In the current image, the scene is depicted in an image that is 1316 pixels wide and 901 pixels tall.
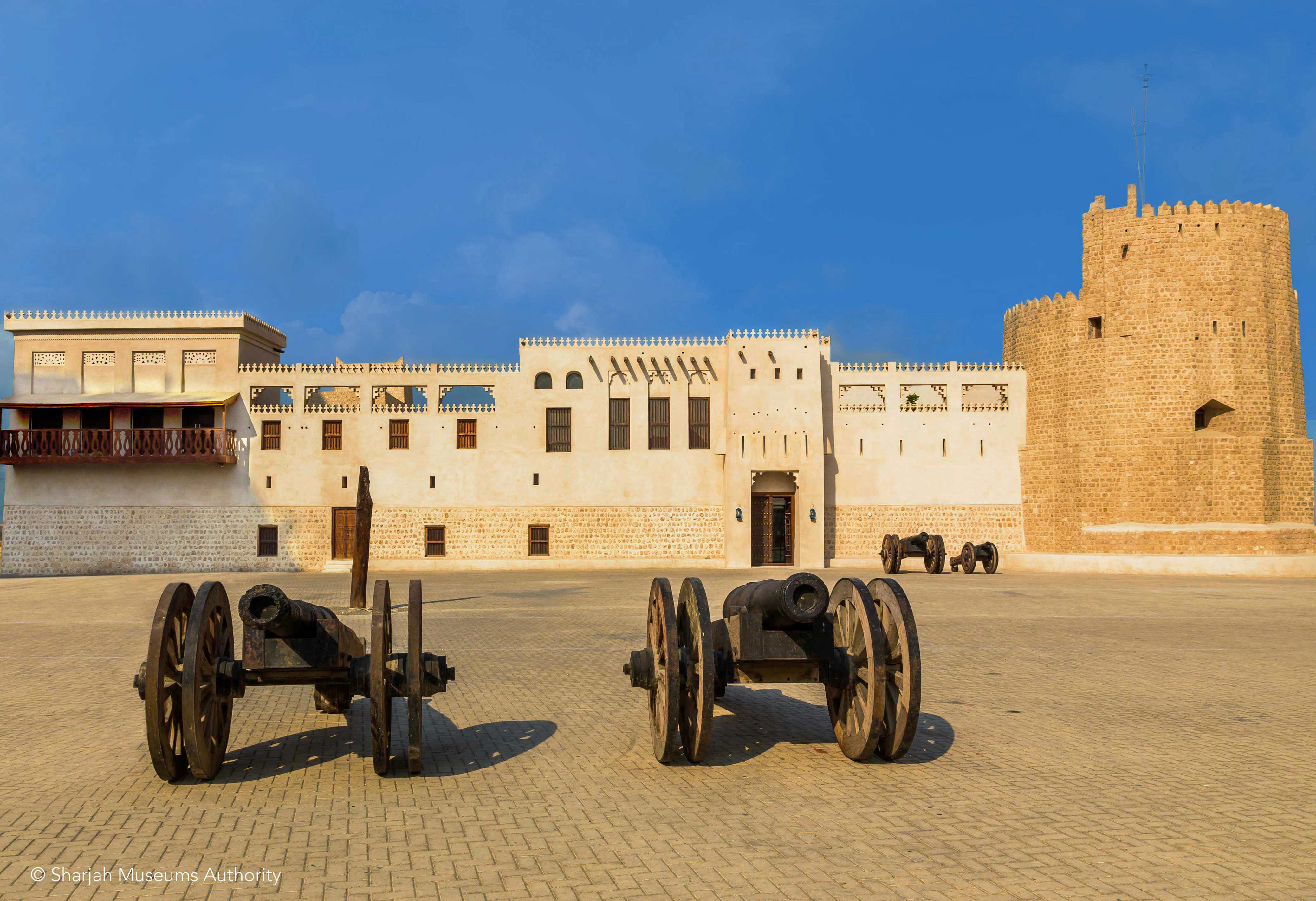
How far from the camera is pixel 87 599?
776 inches

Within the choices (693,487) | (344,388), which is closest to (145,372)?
(344,388)

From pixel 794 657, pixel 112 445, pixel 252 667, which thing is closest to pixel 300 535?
pixel 112 445

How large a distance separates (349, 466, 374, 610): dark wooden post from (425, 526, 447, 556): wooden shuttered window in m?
12.5

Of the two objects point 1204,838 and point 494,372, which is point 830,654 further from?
point 494,372

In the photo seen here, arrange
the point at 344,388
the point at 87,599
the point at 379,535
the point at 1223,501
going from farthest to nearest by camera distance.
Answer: the point at 344,388
the point at 379,535
the point at 1223,501
the point at 87,599

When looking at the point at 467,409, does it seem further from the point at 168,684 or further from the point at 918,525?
the point at 168,684

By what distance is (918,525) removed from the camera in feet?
Answer: 99.7

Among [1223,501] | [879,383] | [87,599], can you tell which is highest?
[879,383]

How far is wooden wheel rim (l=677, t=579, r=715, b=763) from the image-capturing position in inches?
226

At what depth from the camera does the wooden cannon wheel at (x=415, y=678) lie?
5.64m

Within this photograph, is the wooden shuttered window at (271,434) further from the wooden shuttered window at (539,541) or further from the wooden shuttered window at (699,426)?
the wooden shuttered window at (699,426)

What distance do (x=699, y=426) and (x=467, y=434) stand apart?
7514 mm

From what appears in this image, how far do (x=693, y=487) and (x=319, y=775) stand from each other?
24.5 meters

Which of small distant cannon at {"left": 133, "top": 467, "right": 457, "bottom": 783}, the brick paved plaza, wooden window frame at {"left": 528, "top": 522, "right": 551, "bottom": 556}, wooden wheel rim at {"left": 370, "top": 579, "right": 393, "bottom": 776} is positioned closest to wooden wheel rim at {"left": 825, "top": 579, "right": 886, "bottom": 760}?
the brick paved plaza
